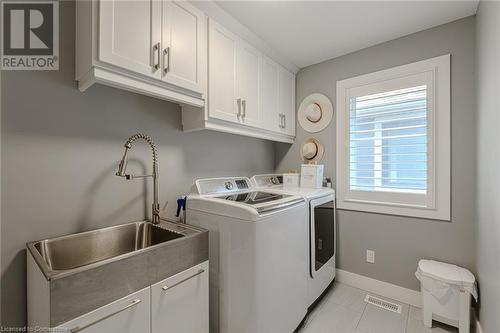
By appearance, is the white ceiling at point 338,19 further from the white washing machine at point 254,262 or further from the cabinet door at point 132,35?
the white washing machine at point 254,262

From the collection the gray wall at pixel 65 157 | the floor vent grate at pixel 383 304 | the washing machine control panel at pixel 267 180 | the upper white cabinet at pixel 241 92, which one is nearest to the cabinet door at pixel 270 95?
the upper white cabinet at pixel 241 92

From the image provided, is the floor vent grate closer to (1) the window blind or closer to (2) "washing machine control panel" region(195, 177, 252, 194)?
(1) the window blind

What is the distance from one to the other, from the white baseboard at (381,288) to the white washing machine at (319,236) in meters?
0.17

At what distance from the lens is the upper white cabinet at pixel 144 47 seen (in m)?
1.10

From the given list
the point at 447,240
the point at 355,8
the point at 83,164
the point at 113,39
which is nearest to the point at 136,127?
the point at 83,164

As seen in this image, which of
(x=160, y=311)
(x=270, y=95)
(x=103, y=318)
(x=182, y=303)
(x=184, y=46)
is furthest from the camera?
(x=270, y=95)

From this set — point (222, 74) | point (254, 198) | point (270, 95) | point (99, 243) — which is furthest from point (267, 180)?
point (99, 243)

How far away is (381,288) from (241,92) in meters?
2.24

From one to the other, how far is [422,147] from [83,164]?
2566 millimetres

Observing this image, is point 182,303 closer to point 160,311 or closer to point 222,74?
point 160,311

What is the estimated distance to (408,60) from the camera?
2.05 metres

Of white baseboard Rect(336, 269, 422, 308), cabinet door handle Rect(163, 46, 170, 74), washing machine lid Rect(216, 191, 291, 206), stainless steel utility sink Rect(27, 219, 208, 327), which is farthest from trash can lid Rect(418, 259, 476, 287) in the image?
cabinet door handle Rect(163, 46, 170, 74)

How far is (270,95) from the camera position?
229cm

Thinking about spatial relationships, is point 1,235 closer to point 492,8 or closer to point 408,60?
point 492,8
